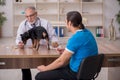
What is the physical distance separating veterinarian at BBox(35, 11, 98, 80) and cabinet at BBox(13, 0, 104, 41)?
6.55m

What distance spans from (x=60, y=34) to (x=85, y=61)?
691 centimetres

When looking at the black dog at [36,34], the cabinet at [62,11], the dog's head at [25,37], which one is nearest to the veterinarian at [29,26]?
the dog's head at [25,37]

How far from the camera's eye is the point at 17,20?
31.7ft

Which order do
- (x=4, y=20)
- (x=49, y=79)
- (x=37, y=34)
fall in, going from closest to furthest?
1. (x=49, y=79)
2. (x=37, y=34)
3. (x=4, y=20)

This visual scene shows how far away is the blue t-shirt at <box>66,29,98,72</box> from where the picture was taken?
2746 mm

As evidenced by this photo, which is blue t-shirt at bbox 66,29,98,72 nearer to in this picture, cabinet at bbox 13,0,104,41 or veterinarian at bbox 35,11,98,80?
veterinarian at bbox 35,11,98,80

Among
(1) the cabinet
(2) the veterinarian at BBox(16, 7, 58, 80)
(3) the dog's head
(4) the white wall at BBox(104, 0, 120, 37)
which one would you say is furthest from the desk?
(4) the white wall at BBox(104, 0, 120, 37)

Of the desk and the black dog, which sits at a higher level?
the black dog

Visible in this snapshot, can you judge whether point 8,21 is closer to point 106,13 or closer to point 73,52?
point 106,13

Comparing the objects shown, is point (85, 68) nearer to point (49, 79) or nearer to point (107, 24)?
point (49, 79)

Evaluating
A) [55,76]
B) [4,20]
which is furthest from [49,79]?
[4,20]

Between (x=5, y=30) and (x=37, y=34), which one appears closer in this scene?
(x=37, y=34)

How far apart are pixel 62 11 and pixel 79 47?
690 centimetres

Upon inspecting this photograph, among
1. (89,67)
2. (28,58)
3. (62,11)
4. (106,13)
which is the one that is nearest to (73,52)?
(89,67)
